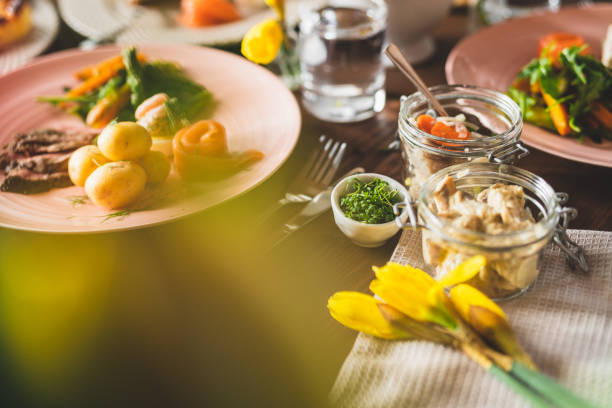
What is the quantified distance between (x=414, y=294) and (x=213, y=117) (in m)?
0.88

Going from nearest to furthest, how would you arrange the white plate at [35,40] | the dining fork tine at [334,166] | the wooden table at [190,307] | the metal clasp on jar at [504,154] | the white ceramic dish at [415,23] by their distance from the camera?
the wooden table at [190,307], the metal clasp on jar at [504,154], the dining fork tine at [334,166], the white ceramic dish at [415,23], the white plate at [35,40]

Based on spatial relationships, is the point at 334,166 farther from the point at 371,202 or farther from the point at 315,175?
the point at 371,202

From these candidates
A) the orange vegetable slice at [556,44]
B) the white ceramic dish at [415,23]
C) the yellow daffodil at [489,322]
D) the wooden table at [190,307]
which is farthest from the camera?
the white ceramic dish at [415,23]

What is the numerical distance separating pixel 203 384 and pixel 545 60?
1.18 meters

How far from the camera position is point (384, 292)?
2.77ft

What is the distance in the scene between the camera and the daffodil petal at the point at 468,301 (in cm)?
81

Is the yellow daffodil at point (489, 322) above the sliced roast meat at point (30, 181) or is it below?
below

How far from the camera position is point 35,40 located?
205cm

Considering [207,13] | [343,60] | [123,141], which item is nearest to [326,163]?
[343,60]

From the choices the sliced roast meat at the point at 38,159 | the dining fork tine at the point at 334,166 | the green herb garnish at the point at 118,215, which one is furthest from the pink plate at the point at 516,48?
the sliced roast meat at the point at 38,159

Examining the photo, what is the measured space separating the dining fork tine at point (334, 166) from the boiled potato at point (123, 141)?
0.43m

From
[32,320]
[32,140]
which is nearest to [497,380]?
[32,320]

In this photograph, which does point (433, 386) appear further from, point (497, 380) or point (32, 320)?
point (32, 320)

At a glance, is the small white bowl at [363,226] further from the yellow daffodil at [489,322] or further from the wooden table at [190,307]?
the yellow daffodil at [489,322]
